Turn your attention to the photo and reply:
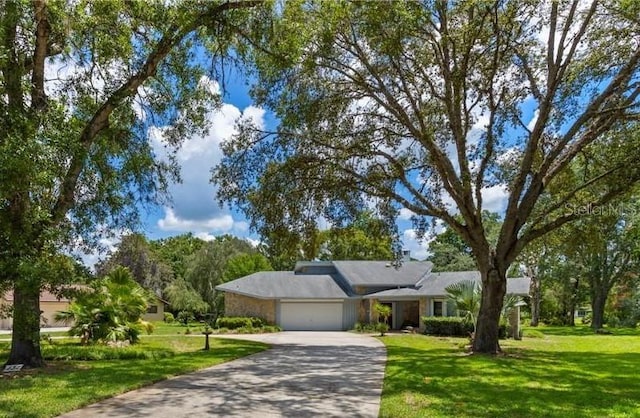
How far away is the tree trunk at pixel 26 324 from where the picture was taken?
9445mm

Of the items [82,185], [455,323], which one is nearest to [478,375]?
[82,185]

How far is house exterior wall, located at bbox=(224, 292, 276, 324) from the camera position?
34469mm

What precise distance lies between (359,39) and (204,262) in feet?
108

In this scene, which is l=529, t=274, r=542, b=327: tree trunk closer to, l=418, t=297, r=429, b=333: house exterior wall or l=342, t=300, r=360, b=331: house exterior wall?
l=418, t=297, r=429, b=333: house exterior wall

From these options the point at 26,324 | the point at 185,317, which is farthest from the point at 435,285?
the point at 26,324

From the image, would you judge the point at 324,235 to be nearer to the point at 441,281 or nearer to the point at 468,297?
the point at 468,297

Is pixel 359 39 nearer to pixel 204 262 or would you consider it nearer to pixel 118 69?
pixel 118 69

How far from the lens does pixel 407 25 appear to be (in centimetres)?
1302

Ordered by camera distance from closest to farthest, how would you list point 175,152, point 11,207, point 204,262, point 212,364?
point 11,207 → point 212,364 → point 175,152 → point 204,262

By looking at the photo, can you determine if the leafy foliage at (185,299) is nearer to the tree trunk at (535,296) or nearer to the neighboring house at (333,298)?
the neighboring house at (333,298)

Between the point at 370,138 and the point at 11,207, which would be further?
the point at 370,138

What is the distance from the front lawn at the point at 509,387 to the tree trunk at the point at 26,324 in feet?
20.2

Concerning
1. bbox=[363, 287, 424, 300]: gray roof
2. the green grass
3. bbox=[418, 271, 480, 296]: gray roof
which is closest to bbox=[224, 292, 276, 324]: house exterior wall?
bbox=[363, 287, 424, 300]: gray roof

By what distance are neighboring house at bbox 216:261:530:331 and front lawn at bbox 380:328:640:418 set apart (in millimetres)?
17411
